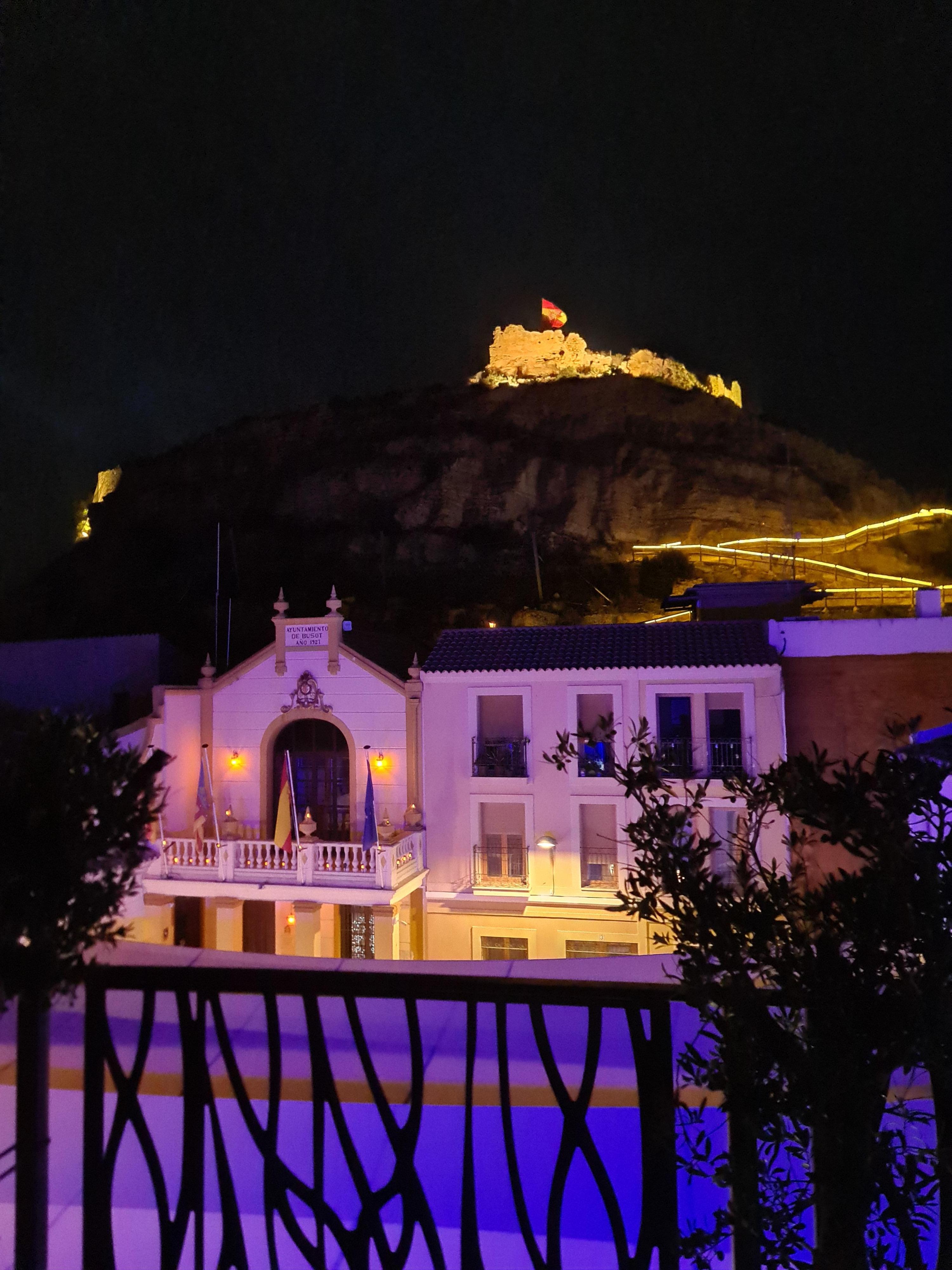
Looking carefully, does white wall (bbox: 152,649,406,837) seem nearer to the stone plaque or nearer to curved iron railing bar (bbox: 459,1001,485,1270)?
the stone plaque

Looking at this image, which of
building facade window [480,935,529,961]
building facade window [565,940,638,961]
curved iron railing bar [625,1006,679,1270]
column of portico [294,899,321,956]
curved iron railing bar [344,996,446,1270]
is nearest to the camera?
curved iron railing bar [625,1006,679,1270]

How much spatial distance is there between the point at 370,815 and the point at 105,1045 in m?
10.4

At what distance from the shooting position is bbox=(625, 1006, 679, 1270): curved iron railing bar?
204 centimetres

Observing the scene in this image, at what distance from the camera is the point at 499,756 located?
1327 centimetres

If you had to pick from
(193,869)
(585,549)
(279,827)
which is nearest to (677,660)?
(279,827)

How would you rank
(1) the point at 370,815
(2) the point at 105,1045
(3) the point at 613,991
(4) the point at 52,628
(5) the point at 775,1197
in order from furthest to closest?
(4) the point at 52,628, (1) the point at 370,815, (2) the point at 105,1045, (3) the point at 613,991, (5) the point at 775,1197

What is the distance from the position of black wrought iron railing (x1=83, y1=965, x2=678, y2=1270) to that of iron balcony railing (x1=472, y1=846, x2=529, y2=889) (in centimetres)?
1059

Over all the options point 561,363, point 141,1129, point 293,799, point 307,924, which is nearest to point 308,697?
point 293,799

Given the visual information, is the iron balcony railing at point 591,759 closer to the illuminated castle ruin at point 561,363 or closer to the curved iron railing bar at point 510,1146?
the curved iron railing bar at point 510,1146

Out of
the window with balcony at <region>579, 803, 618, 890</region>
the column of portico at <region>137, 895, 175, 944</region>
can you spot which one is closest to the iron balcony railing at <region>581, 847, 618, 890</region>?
the window with balcony at <region>579, 803, 618, 890</region>

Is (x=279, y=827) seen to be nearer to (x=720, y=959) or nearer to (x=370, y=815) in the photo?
(x=370, y=815)

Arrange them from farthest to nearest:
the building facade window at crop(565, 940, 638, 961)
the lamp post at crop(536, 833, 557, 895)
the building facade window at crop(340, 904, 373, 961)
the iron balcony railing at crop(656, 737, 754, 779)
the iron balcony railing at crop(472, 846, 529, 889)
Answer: the building facade window at crop(340, 904, 373, 961) → the iron balcony railing at crop(472, 846, 529, 889) → the lamp post at crop(536, 833, 557, 895) → the building facade window at crop(565, 940, 638, 961) → the iron balcony railing at crop(656, 737, 754, 779)

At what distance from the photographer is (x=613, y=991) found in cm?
204

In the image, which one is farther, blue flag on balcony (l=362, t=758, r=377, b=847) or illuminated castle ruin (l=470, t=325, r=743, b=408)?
illuminated castle ruin (l=470, t=325, r=743, b=408)
